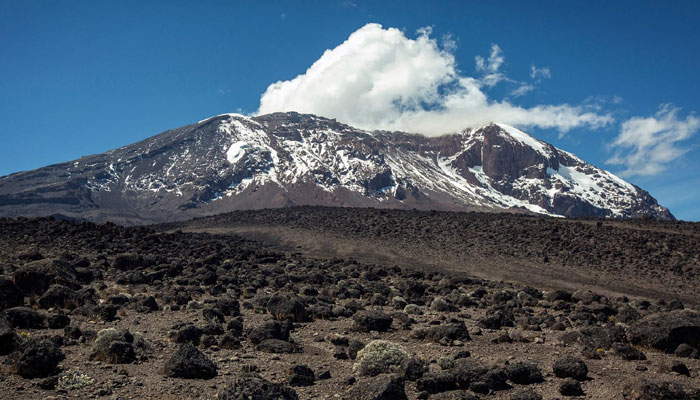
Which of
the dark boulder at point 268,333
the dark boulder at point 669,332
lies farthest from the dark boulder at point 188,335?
the dark boulder at point 669,332

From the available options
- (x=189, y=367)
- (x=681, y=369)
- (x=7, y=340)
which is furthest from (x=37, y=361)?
(x=681, y=369)

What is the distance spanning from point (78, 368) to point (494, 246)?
3953 centimetres

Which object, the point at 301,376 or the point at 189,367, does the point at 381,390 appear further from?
the point at 189,367

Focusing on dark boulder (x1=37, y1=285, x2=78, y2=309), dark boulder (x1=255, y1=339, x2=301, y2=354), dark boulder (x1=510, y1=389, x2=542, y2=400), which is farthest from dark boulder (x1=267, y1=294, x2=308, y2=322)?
dark boulder (x1=510, y1=389, x2=542, y2=400)

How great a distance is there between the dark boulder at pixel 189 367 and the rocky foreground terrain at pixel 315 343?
3 cm

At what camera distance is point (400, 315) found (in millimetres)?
17078

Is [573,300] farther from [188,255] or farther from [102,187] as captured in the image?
[102,187]

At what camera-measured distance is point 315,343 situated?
46.3 ft

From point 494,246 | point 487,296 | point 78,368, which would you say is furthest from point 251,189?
point 78,368

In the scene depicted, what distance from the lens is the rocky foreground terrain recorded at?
31.4 ft

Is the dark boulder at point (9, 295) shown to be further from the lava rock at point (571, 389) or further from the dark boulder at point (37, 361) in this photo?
the lava rock at point (571, 389)

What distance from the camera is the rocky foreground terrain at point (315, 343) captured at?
9.58 m

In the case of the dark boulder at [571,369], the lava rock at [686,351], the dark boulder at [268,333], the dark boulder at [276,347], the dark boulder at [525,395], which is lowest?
the dark boulder at [276,347]

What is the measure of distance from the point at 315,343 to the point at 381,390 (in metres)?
5.81
